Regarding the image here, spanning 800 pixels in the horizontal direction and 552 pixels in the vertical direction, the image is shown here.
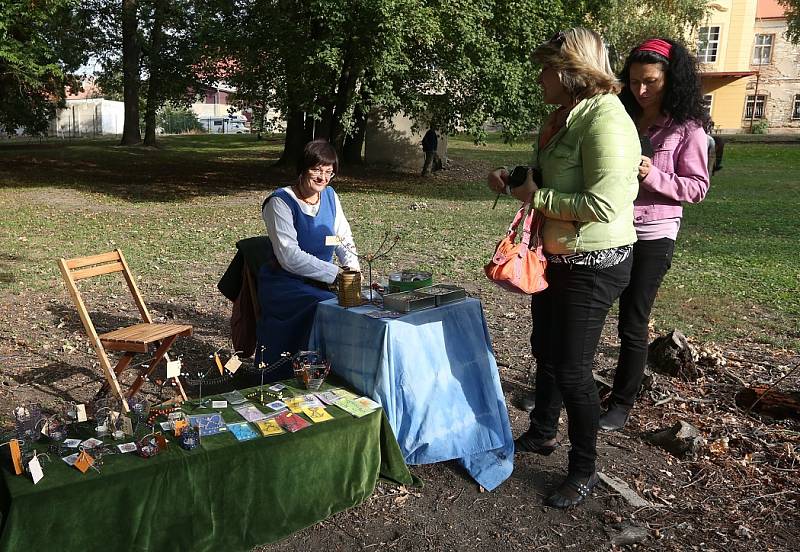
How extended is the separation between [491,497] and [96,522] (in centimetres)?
168

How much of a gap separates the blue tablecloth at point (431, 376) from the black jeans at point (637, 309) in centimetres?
76

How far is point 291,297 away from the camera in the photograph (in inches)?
149

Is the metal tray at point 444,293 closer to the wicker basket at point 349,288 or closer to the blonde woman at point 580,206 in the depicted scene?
the wicker basket at point 349,288

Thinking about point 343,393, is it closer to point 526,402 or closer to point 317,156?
point 317,156

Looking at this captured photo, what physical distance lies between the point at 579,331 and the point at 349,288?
1.11 meters

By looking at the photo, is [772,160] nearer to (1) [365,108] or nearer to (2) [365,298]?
(1) [365,108]

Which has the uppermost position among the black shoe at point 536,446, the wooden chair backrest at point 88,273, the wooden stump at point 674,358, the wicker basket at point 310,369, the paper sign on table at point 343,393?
the wooden chair backrest at point 88,273

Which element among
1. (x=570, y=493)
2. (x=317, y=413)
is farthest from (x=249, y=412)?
(x=570, y=493)

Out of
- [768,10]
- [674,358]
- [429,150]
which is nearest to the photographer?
[674,358]

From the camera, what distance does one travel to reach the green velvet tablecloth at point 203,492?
2.21 m

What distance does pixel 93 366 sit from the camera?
15.5 ft

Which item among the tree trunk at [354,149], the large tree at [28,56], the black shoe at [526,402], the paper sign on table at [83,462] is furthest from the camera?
the tree trunk at [354,149]

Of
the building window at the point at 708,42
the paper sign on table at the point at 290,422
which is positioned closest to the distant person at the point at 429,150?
the paper sign on table at the point at 290,422

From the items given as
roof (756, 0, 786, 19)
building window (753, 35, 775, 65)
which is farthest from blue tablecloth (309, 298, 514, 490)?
roof (756, 0, 786, 19)
